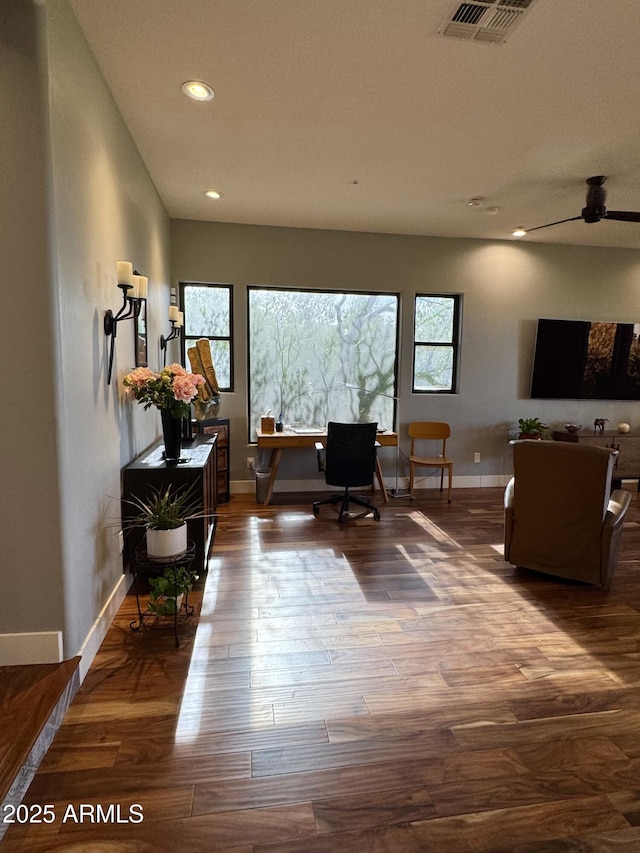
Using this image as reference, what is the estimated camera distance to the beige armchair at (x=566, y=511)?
272 cm

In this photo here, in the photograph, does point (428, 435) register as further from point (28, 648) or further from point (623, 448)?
point (28, 648)

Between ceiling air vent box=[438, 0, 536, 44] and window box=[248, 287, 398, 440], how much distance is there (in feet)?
10.3

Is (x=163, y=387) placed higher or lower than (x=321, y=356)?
lower

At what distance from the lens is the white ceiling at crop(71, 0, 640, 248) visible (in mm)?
1920

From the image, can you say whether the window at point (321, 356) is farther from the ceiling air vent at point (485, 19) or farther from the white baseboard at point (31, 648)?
the white baseboard at point (31, 648)

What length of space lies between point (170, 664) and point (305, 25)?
9.82 feet

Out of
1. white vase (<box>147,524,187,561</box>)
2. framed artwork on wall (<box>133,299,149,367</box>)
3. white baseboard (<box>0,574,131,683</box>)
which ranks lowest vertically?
white baseboard (<box>0,574,131,683</box>)

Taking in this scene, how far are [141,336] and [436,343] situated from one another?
11.5ft

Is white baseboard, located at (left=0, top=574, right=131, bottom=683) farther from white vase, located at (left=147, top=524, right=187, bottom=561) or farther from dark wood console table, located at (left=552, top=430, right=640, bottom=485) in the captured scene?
dark wood console table, located at (left=552, top=430, right=640, bottom=485)

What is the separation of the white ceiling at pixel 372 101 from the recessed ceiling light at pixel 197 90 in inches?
1.6

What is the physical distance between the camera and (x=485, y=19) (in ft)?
6.17

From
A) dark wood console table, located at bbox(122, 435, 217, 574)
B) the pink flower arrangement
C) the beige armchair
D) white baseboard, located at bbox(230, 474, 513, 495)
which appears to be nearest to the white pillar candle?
the pink flower arrangement

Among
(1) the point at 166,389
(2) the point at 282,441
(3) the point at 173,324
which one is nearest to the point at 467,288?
(2) the point at 282,441

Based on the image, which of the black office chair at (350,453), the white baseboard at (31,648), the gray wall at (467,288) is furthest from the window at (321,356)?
the white baseboard at (31,648)
